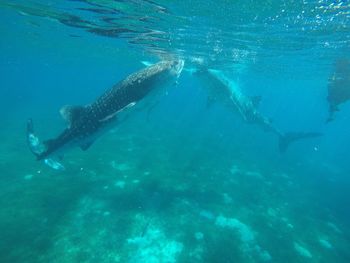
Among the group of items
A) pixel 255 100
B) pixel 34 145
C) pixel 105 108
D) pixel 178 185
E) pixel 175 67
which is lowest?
pixel 178 185

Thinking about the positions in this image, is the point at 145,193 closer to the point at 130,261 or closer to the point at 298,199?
the point at 130,261

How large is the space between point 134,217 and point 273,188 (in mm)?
11463

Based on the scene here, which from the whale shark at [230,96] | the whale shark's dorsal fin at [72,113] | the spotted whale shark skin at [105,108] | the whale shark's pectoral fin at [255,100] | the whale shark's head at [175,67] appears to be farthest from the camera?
the whale shark's pectoral fin at [255,100]

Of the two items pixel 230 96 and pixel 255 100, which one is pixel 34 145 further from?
Answer: pixel 255 100

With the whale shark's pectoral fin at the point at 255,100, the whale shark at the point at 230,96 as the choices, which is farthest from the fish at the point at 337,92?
the whale shark at the point at 230,96

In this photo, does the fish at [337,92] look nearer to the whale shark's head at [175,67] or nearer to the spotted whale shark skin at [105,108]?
the whale shark's head at [175,67]

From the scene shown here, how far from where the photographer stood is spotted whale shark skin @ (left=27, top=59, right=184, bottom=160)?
24.7 ft

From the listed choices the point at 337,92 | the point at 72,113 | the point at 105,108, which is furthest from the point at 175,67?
the point at 337,92

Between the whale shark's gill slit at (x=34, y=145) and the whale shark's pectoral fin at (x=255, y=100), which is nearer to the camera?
the whale shark's gill slit at (x=34, y=145)

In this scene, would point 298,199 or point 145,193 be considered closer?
point 145,193

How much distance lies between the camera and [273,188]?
19000 mm

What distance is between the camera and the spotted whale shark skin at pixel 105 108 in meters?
7.54

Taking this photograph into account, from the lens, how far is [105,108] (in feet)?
25.3

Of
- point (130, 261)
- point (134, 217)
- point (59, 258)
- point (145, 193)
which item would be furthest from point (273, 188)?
point (59, 258)
